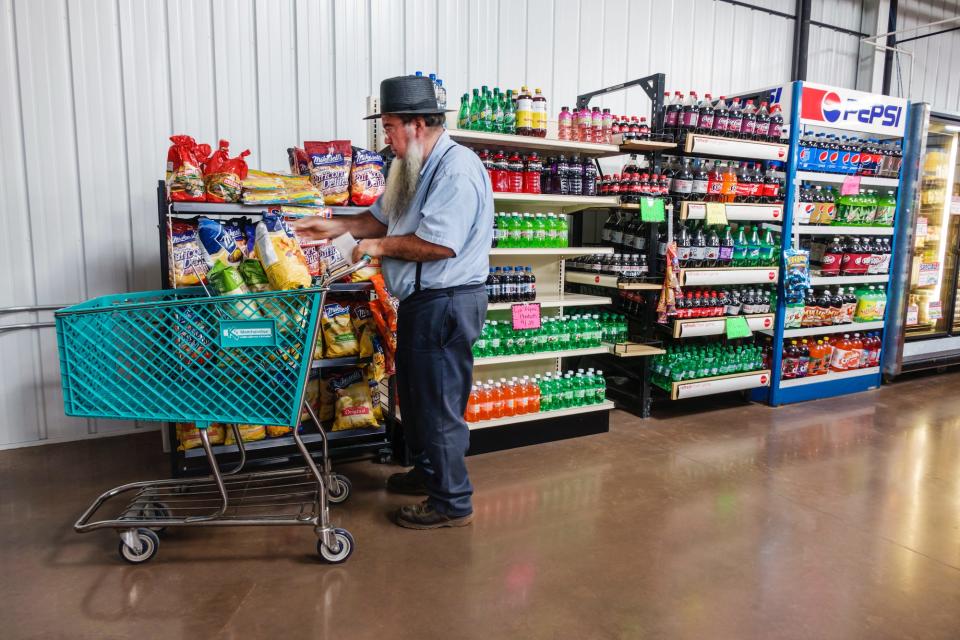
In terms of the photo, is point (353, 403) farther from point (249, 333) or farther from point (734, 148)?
point (734, 148)

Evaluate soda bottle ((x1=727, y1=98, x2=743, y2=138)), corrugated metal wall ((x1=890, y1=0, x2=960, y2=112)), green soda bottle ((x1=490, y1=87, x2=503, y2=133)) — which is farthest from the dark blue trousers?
corrugated metal wall ((x1=890, y1=0, x2=960, y2=112))

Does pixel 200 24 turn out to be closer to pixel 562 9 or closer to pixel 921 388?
pixel 562 9

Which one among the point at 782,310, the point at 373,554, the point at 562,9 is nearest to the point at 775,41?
the point at 562,9

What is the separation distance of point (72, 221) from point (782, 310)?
5352mm

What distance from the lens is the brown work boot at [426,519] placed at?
3.00m

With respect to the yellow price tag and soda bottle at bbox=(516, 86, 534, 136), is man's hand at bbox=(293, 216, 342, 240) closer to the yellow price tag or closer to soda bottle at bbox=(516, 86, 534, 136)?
soda bottle at bbox=(516, 86, 534, 136)

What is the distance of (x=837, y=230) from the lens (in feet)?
17.7

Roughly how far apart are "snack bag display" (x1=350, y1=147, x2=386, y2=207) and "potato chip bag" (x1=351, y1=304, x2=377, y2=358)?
62 cm

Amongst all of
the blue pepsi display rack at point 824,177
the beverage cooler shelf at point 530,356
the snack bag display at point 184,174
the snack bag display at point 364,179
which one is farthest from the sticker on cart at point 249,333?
the blue pepsi display rack at point 824,177

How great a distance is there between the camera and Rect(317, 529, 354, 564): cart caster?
2664mm

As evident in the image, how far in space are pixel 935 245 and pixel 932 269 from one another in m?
0.28

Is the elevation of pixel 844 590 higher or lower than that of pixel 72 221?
lower

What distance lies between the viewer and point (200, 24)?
411 centimetres

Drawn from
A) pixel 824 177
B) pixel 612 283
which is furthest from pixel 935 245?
pixel 612 283
